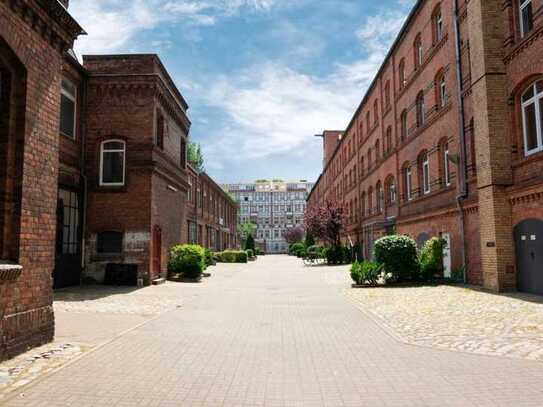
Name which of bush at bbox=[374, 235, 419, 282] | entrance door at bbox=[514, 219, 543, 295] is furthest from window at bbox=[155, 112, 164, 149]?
entrance door at bbox=[514, 219, 543, 295]

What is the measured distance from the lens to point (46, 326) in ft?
24.7

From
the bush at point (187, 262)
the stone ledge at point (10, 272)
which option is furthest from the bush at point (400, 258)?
the stone ledge at point (10, 272)

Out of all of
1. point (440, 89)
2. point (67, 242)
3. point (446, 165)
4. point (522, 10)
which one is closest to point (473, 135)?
point (446, 165)

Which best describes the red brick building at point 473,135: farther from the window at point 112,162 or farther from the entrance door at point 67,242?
the entrance door at point 67,242

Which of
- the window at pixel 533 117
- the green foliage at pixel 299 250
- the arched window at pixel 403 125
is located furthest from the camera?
the green foliage at pixel 299 250

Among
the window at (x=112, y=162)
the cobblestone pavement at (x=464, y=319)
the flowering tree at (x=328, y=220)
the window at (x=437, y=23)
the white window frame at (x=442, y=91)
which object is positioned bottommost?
the cobblestone pavement at (x=464, y=319)

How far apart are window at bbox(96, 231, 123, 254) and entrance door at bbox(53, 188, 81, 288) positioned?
777 mm

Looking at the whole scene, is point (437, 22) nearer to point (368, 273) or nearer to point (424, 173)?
A: point (424, 173)

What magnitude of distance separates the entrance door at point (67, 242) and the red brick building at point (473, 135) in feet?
47.3

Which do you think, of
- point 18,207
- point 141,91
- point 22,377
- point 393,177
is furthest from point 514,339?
point 393,177

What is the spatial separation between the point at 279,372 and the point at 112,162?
14.9 metres

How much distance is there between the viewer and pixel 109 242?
1858cm

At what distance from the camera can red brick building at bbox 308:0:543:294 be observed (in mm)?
13250

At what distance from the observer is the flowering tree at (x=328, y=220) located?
37.2 metres
